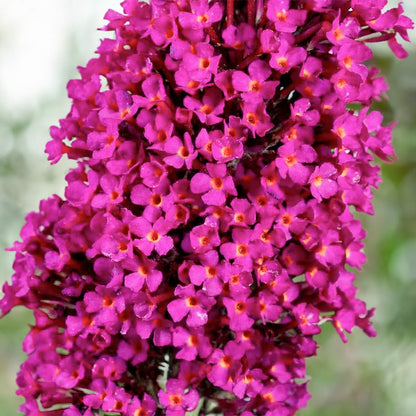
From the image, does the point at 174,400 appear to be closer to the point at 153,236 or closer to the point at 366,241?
the point at 153,236

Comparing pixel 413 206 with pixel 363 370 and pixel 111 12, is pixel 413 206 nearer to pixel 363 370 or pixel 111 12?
pixel 363 370

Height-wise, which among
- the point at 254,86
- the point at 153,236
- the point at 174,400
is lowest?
the point at 174,400

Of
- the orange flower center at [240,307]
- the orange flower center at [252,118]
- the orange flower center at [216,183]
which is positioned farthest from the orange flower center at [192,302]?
the orange flower center at [252,118]

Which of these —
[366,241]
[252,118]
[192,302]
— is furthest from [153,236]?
[366,241]

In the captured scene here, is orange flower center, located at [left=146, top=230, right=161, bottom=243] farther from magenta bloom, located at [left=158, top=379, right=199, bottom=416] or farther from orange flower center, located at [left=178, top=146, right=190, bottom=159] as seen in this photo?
magenta bloom, located at [left=158, top=379, right=199, bottom=416]

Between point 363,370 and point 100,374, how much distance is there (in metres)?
1.76

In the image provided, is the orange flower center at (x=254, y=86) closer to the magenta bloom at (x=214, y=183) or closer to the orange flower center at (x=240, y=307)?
the magenta bloom at (x=214, y=183)

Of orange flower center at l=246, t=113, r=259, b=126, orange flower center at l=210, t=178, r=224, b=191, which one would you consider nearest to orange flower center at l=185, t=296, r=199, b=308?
orange flower center at l=210, t=178, r=224, b=191

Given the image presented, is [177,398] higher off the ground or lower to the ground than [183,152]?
lower

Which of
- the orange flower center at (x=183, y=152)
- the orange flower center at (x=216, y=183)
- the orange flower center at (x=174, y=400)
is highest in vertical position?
the orange flower center at (x=183, y=152)

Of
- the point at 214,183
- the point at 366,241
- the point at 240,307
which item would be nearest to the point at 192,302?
the point at 240,307

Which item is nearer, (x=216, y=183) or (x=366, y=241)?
(x=216, y=183)

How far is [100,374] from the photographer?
1.04m

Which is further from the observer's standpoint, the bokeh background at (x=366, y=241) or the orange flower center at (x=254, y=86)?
the bokeh background at (x=366, y=241)
